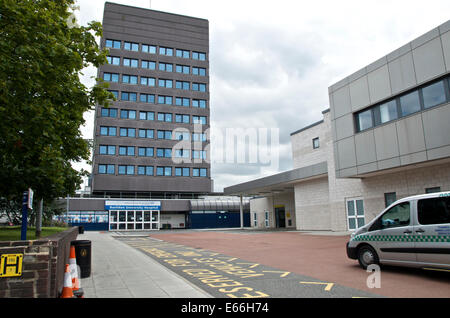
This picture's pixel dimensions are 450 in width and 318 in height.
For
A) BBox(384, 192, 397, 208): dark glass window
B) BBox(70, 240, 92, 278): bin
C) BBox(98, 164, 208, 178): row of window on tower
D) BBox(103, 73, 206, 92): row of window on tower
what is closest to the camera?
BBox(70, 240, 92, 278): bin

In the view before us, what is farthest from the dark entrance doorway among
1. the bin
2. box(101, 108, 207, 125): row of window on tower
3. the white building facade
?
the bin

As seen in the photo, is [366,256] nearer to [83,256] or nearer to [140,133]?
[83,256]

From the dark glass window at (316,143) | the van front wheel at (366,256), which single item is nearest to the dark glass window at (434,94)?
the van front wheel at (366,256)

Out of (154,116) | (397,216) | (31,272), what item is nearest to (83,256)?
(31,272)

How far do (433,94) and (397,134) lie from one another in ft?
8.46

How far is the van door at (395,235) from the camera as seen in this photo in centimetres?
799

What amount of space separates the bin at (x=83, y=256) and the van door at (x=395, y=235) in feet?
24.1

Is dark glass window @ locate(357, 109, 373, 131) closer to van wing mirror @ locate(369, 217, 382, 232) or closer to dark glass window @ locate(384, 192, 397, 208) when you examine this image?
dark glass window @ locate(384, 192, 397, 208)

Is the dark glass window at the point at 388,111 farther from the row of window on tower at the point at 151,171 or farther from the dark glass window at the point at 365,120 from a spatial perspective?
the row of window on tower at the point at 151,171

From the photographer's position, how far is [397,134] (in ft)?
58.9

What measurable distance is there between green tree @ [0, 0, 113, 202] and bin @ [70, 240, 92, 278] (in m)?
1.98

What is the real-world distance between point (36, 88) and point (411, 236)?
358 inches

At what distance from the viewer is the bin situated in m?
8.69
